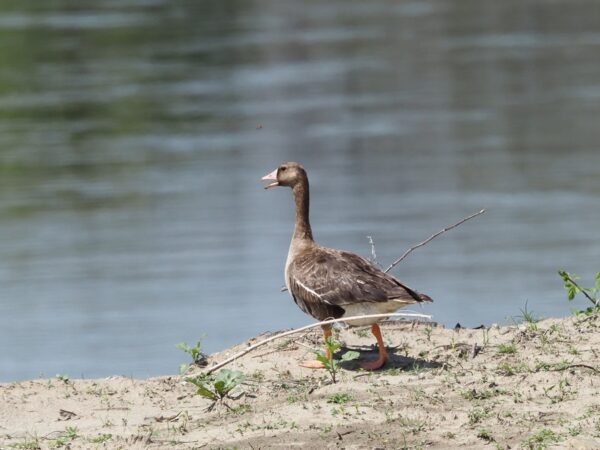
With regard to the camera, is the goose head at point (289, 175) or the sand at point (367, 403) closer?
the sand at point (367, 403)

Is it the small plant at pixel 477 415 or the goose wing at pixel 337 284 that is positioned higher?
the goose wing at pixel 337 284

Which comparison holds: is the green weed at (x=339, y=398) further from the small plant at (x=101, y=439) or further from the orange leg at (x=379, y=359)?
the small plant at (x=101, y=439)

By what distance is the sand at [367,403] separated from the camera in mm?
6320

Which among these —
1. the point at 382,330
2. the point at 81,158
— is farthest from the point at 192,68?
the point at 382,330

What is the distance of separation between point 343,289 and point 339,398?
3.42ft

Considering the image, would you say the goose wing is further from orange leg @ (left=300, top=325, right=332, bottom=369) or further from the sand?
the sand

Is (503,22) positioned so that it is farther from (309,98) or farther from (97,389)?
(97,389)

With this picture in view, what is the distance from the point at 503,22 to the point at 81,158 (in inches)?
673

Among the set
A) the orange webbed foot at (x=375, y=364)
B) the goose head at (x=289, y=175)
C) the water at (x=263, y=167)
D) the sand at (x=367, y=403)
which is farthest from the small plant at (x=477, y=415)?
the water at (x=263, y=167)

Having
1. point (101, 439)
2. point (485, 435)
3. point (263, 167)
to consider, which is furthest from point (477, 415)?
point (263, 167)

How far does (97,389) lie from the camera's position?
25.3 feet

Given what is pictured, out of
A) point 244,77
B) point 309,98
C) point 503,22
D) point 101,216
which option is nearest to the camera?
point 101,216

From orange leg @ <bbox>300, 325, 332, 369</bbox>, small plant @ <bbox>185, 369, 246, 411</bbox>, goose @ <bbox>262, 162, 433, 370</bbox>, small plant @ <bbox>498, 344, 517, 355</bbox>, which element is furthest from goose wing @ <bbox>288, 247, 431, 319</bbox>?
small plant @ <bbox>185, 369, 246, 411</bbox>

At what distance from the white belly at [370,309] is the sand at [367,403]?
0.28 metres
